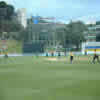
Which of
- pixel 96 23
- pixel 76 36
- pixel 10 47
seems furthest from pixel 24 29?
pixel 96 23

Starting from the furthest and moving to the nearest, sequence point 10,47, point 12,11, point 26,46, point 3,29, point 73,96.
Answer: point 12,11 → point 3,29 → point 26,46 → point 10,47 → point 73,96

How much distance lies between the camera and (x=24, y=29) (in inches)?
1613

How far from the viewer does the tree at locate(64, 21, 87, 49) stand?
38438 millimetres

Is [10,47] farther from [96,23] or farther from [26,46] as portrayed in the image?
[96,23]

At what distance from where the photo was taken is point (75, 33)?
127 feet

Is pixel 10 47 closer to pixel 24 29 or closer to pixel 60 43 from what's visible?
pixel 24 29

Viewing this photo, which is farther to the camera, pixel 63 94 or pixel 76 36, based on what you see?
pixel 76 36

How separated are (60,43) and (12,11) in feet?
47.7

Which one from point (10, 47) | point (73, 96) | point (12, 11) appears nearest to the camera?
point (73, 96)

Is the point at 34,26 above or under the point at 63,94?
above

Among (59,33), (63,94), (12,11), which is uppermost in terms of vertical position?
(12,11)

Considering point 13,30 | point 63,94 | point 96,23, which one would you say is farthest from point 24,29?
point 63,94

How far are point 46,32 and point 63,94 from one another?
103 ft

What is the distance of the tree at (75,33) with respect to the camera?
38.4 meters
